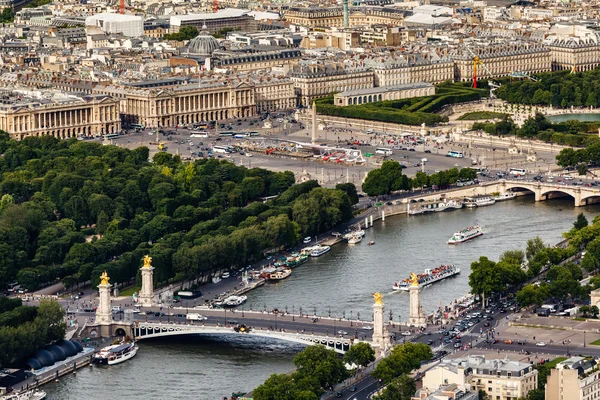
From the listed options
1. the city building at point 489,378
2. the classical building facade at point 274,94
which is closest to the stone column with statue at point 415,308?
the city building at point 489,378

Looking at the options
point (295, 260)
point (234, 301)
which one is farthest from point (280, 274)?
point (234, 301)

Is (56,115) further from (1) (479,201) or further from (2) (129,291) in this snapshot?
(2) (129,291)

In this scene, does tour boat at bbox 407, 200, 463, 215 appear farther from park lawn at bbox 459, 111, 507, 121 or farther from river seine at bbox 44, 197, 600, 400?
park lawn at bbox 459, 111, 507, 121

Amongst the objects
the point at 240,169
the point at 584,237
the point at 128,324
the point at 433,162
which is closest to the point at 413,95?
the point at 433,162

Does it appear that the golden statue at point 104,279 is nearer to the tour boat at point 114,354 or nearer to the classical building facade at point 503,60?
the tour boat at point 114,354

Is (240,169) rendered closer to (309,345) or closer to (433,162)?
(433,162)

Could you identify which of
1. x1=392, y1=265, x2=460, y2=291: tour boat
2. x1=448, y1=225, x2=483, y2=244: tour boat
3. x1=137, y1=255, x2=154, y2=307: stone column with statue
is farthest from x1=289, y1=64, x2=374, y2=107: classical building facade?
x1=137, y1=255, x2=154, y2=307: stone column with statue
